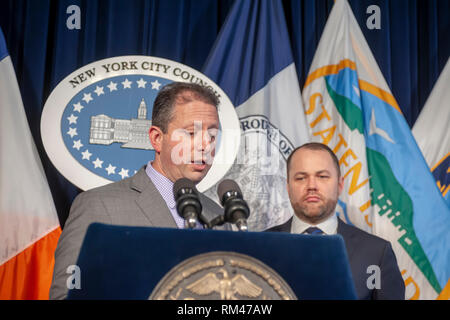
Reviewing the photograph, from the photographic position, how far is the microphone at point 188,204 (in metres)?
1.22

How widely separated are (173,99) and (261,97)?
1.24m

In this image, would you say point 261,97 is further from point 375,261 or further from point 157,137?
point 157,137

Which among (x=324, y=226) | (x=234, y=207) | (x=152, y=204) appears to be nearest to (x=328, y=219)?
(x=324, y=226)

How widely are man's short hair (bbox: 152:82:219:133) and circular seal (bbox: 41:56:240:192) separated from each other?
2.50 ft

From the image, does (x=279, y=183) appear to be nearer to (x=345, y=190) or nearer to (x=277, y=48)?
(x=345, y=190)

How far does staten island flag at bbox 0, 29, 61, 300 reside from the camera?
8.48 feet

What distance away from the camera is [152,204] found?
5.52 feet

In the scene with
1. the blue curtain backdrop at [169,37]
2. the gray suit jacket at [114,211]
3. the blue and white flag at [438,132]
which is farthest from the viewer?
the blue and white flag at [438,132]

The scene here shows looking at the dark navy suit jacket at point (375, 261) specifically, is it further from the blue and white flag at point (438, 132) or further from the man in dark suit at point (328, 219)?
the blue and white flag at point (438, 132)

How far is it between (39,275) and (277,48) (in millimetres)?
1771

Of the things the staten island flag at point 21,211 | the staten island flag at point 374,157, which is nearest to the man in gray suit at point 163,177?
the staten island flag at point 21,211

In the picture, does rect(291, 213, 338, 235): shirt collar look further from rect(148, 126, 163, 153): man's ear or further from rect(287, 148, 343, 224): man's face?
rect(148, 126, 163, 153): man's ear

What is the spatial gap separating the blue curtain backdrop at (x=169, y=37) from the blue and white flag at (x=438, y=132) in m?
0.22

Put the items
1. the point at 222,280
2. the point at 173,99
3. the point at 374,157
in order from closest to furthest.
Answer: the point at 222,280, the point at 173,99, the point at 374,157
